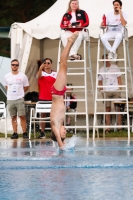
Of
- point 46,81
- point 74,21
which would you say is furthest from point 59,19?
point 74,21

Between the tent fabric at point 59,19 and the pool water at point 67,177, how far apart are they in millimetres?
8290

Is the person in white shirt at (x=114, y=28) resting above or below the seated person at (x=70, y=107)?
above

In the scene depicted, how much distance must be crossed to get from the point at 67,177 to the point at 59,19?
486 inches

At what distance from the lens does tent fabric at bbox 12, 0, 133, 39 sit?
1883 centimetres

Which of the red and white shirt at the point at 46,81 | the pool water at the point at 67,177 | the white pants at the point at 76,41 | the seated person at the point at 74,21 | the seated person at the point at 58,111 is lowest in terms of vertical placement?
the pool water at the point at 67,177

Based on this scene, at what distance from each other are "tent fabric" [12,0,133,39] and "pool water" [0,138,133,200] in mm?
8290

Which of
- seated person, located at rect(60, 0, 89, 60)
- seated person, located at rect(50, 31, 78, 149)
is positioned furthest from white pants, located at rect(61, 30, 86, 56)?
seated person, located at rect(50, 31, 78, 149)

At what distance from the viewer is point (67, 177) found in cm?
778

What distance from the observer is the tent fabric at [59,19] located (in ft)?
61.8

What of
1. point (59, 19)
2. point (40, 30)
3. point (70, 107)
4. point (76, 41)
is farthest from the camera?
point (70, 107)

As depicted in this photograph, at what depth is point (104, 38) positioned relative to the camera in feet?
58.0

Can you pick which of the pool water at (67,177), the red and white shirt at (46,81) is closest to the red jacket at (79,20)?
the red and white shirt at (46,81)

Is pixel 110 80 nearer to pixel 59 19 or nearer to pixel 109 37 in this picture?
pixel 109 37

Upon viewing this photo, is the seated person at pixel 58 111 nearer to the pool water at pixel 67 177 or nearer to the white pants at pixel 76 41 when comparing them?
the pool water at pixel 67 177
